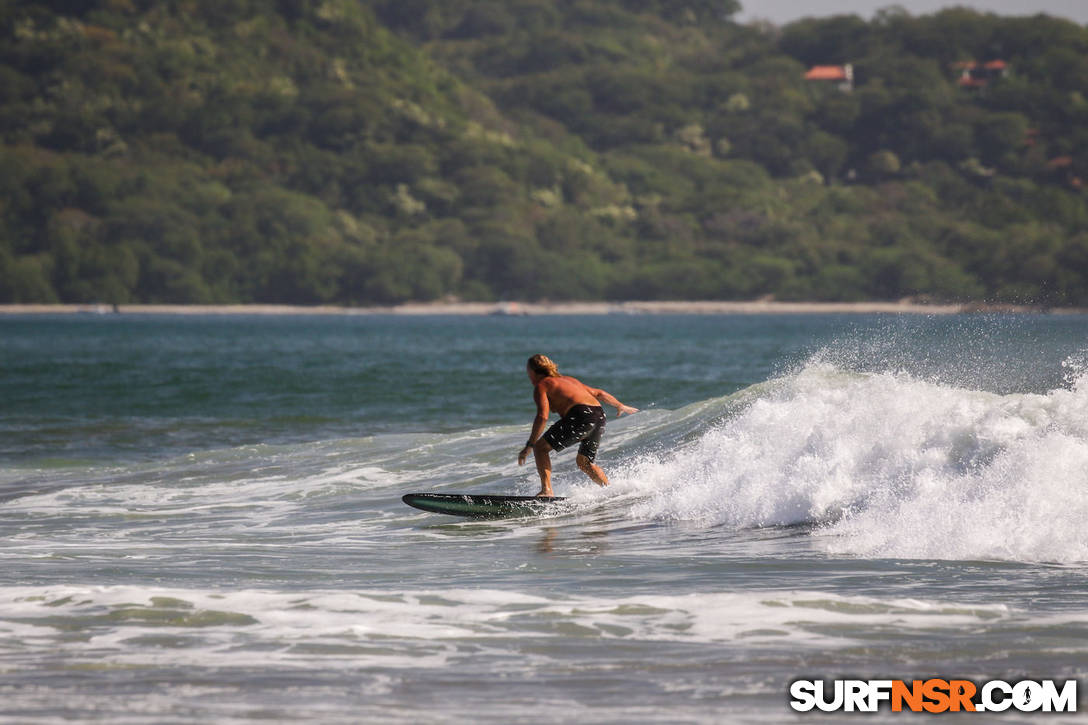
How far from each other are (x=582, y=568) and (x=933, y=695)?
4.42m

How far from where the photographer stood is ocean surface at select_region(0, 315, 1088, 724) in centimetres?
833

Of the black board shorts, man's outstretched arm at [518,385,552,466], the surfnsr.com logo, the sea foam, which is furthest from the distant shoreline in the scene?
the surfnsr.com logo

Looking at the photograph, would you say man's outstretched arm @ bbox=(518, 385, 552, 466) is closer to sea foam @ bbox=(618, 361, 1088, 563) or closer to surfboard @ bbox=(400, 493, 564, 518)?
surfboard @ bbox=(400, 493, 564, 518)

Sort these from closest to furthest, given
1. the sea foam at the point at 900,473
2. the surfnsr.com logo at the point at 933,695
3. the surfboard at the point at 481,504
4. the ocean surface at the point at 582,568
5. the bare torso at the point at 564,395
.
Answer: the surfnsr.com logo at the point at 933,695 → the ocean surface at the point at 582,568 → the sea foam at the point at 900,473 → the surfboard at the point at 481,504 → the bare torso at the point at 564,395

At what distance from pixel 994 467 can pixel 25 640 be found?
8467mm

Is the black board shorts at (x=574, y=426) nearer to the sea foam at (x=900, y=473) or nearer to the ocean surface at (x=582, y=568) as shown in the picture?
the ocean surface at (x=582, y=568)

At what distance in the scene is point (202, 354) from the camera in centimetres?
7769

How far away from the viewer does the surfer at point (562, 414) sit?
1547 cm

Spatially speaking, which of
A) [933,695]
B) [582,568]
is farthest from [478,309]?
[933,695]

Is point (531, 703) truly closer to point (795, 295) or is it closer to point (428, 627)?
point (428, 627)

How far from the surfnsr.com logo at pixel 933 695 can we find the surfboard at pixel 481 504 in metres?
7.24

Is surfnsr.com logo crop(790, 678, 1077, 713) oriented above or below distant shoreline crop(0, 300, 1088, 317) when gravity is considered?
above

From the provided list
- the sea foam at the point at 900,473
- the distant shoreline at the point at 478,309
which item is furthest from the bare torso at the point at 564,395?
the distant shoreline at the point at 478,309

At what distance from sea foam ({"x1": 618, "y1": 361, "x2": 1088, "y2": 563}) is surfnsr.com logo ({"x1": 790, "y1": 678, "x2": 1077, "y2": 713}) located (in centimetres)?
397
